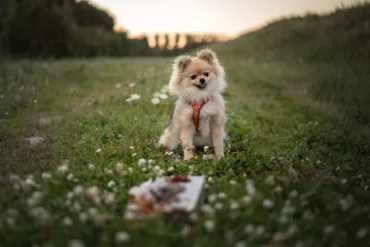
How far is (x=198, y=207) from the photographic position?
3258 mm

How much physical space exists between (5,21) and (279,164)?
1850 centimetres

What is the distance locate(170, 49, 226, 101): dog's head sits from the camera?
16.9 ft

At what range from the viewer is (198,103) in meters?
5.14

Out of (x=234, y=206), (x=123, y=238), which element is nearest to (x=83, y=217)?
(x=123, y=238)

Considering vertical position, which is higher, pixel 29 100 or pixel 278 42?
pixel 278 42

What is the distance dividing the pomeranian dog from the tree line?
13.4 m

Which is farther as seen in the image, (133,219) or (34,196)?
(34,196)

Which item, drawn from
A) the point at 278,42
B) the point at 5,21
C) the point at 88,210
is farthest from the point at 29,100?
the point at 278,42

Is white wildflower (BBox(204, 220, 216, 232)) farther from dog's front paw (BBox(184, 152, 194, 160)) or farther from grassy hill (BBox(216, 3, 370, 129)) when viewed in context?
grassy hill (BBox(216, 3, 370, 129))

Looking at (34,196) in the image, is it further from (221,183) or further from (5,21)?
(5,21)

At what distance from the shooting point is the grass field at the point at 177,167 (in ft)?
8.85

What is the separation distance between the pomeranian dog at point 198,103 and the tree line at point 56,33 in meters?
13.4

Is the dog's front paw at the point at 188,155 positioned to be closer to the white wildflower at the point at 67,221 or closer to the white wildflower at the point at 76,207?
the white wildflower at the point at 76,207

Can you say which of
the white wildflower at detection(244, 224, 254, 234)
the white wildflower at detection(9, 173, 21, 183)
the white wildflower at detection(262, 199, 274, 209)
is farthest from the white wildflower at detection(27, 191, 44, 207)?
the white wildflower at detection(262, 199, 274, 209)
